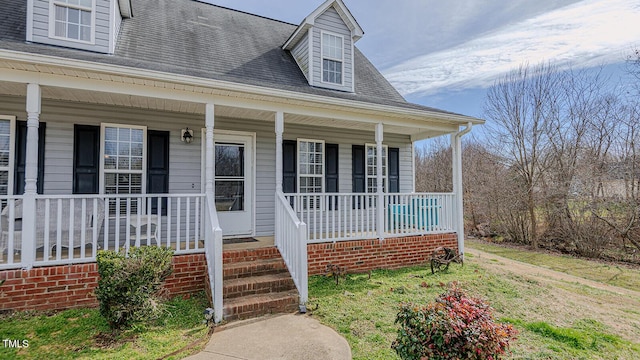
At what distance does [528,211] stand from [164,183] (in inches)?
507

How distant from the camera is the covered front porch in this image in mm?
4270

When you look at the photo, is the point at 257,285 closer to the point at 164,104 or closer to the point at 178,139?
the point at 178,139

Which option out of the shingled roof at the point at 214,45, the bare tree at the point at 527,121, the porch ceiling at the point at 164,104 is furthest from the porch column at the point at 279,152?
the bare tree at the point at 527,121

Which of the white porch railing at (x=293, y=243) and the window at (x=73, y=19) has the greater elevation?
the window at (x=73, y=19)

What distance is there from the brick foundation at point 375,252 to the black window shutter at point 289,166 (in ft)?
6.16

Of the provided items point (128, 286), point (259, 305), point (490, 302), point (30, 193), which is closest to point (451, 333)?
point (259, 305)

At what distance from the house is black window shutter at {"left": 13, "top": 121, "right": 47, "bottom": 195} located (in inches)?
0.9

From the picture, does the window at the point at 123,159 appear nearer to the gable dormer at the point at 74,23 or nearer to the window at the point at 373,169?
the gable dormer at the point at 74,23

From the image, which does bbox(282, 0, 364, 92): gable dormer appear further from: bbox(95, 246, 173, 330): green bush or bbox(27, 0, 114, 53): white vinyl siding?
bbox(95, 246, 173, 330): green bush

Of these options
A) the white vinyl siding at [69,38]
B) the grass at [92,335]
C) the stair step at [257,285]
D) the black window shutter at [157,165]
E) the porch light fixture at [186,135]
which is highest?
the white vinyl siding at [69,38]

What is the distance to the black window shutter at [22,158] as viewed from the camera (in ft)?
17.0

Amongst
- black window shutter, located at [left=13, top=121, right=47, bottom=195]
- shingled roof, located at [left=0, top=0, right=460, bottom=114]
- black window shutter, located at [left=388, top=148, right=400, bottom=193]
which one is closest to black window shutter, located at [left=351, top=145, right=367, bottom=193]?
black window shutter, located at [left=388, top=148, right=400, bottom=193]

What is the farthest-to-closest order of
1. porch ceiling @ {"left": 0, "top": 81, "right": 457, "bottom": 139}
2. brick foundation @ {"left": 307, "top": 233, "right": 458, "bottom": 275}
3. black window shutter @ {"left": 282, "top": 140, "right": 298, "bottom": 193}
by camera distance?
black window shutter @ {"left": 282, "top": 140, "right": 298, "bottom": 193}
brick foundation @ {"left": 307, "top": 233, "right": 458, "bottom": 275}
porch ceiling @ {"left": 0, "top": 81, "right": 457, "bottom": 139}

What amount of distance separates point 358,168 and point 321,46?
3.27 m
